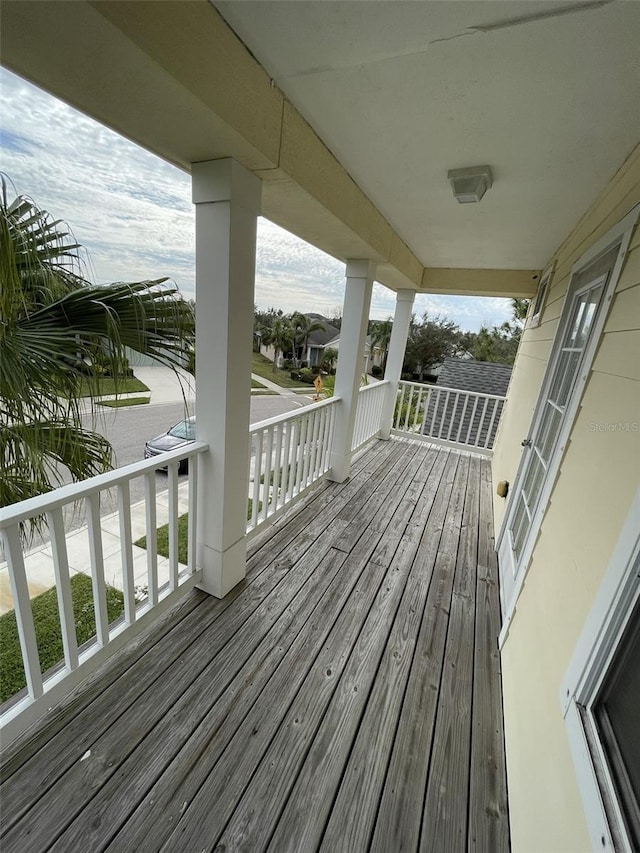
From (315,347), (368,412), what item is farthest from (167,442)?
(315,347)

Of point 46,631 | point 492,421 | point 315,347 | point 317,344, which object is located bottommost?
point 46,631

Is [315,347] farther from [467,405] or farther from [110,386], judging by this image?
[110,386]

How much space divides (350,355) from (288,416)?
106 centimetres

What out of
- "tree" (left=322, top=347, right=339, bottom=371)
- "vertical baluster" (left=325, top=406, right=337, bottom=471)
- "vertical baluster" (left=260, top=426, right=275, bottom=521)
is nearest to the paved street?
"vertical baluster" (left=325, top=406, right=337, bottom=471)

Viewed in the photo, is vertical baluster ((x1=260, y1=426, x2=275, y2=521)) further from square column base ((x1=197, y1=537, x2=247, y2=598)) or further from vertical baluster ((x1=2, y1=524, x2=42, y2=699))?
vertical baluster ((x1=2, y1=524, x2=42, y2=699))

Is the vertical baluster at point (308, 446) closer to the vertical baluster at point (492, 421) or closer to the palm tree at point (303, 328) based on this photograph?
the vertical baluster at point (492, 421)

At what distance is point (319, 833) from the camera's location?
3.53ft

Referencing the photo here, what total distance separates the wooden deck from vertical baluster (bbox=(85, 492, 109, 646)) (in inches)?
9.4

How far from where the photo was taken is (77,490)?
1227mm

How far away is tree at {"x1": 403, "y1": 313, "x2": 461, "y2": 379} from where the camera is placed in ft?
58.7

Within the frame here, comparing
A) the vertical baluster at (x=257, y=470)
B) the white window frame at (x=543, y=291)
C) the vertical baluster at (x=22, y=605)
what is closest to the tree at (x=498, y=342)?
the white window frame at (x=543, y=291)

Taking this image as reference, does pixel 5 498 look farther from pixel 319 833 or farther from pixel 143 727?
pixel 319 833

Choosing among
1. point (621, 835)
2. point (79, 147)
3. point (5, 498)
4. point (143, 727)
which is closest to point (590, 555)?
point (621, 835)

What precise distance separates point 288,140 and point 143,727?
2441 mm
